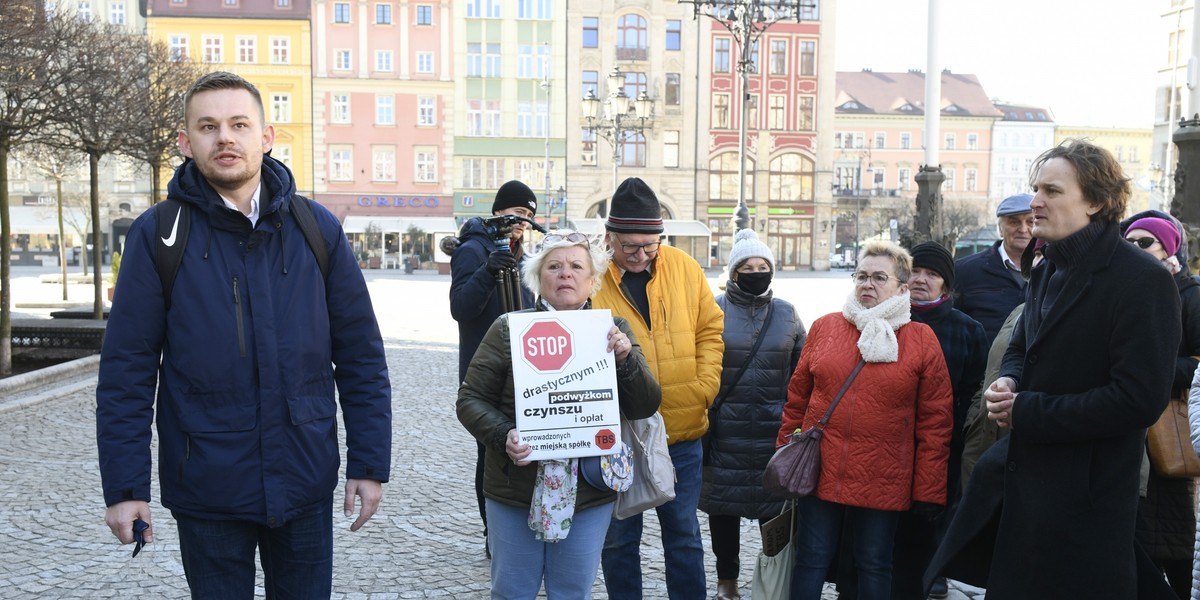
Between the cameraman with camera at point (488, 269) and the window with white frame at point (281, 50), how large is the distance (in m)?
53.4

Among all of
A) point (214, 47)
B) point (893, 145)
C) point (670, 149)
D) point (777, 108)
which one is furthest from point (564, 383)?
point (893, 145)

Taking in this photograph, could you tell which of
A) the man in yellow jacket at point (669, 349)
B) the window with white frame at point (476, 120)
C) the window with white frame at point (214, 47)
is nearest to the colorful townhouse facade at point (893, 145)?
the window with white frame at point (476, 120)

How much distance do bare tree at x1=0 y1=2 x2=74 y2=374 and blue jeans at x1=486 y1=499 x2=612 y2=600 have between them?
977 centimetres

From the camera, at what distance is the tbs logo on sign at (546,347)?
363 centimetres

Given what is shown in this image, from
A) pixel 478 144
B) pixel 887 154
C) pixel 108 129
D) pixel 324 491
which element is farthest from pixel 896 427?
pixel 887 154

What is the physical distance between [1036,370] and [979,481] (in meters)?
0.46

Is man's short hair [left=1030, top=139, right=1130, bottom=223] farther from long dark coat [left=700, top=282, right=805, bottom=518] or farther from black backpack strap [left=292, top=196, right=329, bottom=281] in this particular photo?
black backpack strap [left=292, top=196, right=329, bottom=281]

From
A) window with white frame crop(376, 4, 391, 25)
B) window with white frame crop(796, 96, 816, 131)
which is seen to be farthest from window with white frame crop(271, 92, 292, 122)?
window with white frame crop(796, 96, 816, 131)

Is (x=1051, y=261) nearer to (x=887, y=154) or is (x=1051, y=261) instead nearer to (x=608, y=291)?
(x=608, y=291)

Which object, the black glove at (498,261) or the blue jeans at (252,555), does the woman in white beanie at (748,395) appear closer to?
the black glove at (498,261)

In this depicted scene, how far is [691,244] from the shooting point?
186ft

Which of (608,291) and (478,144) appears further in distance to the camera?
(478,144)

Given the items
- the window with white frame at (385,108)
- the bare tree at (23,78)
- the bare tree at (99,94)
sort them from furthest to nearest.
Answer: the window with white frame at (385,108) < the bare tree at (99,94) < the bare tree at (23,78)

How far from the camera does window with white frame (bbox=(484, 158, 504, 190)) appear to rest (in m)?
55.6
